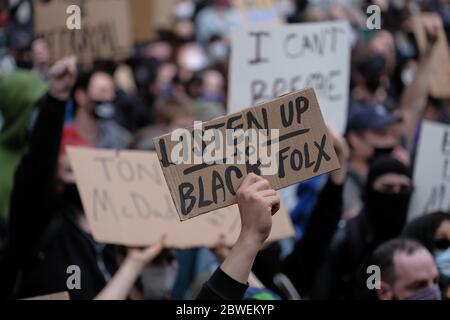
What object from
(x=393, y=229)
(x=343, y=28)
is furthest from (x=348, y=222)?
(x=343, y=28)

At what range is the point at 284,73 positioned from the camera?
6051 millimetres

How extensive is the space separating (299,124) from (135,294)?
5.06ft

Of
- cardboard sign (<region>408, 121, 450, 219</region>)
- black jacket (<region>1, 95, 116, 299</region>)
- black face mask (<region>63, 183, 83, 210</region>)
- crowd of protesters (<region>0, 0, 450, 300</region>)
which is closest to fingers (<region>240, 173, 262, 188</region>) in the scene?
crowd of protesters (<region>0, 0, 450, 300</region>)

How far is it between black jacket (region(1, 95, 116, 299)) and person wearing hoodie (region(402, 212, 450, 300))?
1349 mm

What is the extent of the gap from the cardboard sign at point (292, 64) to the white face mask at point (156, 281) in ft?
3.98

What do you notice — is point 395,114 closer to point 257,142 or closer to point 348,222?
point 348,222

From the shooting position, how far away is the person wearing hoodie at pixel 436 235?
15.6 ft

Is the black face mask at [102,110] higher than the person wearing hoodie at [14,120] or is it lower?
lower

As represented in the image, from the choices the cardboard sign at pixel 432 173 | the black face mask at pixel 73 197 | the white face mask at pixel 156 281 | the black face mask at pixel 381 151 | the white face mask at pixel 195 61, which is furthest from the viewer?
the white face mask at pixel 195 61

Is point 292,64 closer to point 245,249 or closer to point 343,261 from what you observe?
point 343,261

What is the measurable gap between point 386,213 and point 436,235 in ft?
2.41

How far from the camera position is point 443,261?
4.74 metres

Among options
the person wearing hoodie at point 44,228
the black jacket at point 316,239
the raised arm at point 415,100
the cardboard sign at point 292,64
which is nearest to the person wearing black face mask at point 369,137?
the raised arm at point 415,100

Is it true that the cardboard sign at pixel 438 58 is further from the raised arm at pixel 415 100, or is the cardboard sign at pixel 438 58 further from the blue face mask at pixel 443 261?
the blue face mask at pixel 443 261
